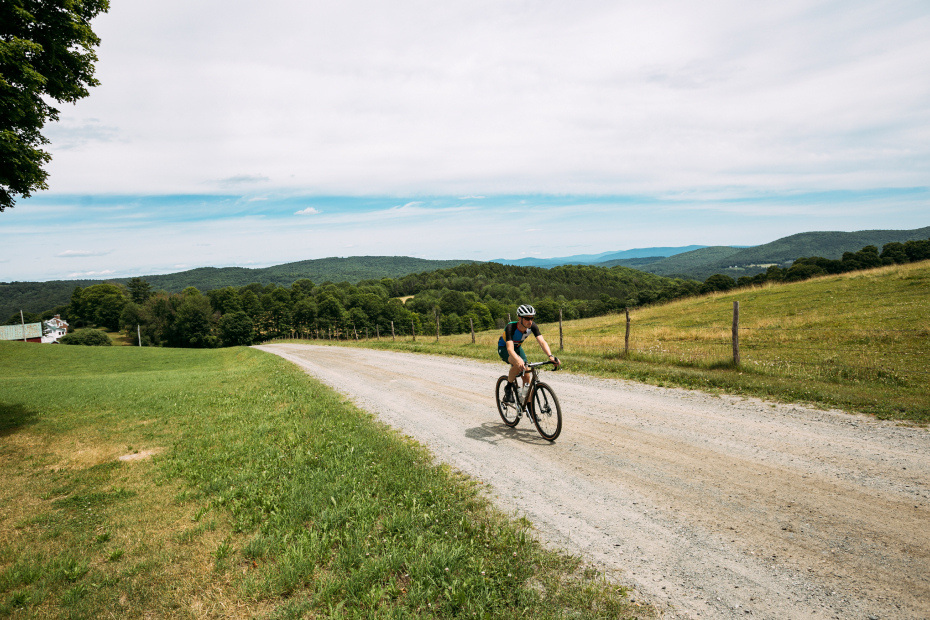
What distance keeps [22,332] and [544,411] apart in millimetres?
121380

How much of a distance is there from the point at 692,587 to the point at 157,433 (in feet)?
38.2

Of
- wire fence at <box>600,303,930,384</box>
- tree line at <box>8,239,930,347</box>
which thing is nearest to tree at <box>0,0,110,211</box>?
wire fence at <box>600,303,930,384</box>

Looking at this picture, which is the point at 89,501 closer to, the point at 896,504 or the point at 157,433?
the point at 157,433

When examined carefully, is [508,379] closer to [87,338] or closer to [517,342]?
[517,342]

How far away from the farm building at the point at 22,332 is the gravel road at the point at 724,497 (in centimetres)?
11782

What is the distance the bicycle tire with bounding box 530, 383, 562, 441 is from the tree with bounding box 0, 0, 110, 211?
11097 millimetres

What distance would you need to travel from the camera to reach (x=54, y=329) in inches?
4203

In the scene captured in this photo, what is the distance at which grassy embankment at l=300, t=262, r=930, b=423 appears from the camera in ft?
31.7

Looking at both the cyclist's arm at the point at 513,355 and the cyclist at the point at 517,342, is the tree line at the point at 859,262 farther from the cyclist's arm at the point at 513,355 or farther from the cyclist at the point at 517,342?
the cyclist's arm at the point at 513,355

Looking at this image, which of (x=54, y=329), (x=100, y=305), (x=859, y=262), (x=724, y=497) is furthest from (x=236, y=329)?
(x=859, y=262)

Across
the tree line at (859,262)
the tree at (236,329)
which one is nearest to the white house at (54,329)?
the tree at (236,329)

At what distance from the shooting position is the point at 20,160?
834 cm

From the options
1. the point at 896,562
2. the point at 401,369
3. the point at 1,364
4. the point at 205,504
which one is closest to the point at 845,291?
the point at 401,369

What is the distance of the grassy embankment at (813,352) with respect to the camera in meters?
9.65
